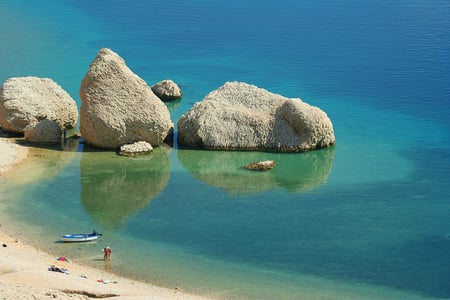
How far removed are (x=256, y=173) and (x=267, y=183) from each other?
3.62 feet

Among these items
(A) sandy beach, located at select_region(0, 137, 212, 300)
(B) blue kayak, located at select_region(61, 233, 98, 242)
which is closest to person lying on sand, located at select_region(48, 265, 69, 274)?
(A) sandy beach, located at select_region(0, 137, 212, 300)

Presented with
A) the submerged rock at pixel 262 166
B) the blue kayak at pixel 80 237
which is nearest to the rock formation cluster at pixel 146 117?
the submerged rock at pixel 262 166

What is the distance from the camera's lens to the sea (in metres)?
28.6

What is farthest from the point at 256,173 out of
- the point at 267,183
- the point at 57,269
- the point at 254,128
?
the point at 57,269

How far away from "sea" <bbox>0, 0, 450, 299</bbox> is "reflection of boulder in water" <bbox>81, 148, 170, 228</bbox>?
0.08 meters

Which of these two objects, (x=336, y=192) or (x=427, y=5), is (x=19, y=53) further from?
(x=427, y=5)

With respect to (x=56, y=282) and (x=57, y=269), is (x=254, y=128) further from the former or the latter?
(x=56, y=282)

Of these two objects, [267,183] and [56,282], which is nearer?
[56,282]

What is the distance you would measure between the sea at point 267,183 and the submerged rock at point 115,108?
35.6 inches

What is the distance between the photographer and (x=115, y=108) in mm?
38500

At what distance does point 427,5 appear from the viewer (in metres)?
76.1

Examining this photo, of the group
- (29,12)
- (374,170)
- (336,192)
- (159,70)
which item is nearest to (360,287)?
(336,192)

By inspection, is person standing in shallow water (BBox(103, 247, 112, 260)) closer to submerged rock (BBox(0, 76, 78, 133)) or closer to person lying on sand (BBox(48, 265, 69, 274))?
person lying on sand (BBox(48, 265, 69, 274))

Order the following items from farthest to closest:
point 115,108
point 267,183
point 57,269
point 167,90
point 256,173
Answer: point 167,90, point 115,108, point 256,173, point 267,183, point 57,269
